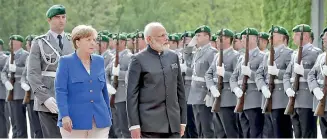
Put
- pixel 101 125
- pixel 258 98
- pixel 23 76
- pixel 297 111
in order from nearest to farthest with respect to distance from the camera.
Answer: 1. pixel 101 125
2. pixel 297 111
3. pixel 258 98
4. pixel 23 76

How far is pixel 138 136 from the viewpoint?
9750mm

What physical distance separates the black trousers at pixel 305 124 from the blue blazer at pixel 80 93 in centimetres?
477

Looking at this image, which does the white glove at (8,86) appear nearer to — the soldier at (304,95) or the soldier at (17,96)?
the soldier at (17,96)

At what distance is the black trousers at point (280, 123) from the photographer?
47.7 feet

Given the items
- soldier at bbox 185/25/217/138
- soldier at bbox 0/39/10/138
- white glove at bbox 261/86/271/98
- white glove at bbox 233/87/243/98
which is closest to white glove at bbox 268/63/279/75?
white glove at bbox 261/86/271/98

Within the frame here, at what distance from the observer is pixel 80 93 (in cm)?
966

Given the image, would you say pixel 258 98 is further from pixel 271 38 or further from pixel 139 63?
pixel 139 63

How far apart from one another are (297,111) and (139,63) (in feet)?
15.4

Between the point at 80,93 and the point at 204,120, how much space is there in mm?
6470

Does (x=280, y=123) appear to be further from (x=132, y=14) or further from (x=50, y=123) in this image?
(x=132, y=14)

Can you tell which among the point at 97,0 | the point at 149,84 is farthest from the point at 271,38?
the point at 97,0

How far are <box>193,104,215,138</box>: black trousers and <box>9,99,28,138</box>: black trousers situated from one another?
10.3ft

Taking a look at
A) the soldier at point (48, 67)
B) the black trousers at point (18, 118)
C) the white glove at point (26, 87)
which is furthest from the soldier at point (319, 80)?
the black trousers at point (18, 118)


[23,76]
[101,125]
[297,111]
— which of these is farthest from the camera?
[23,76]
